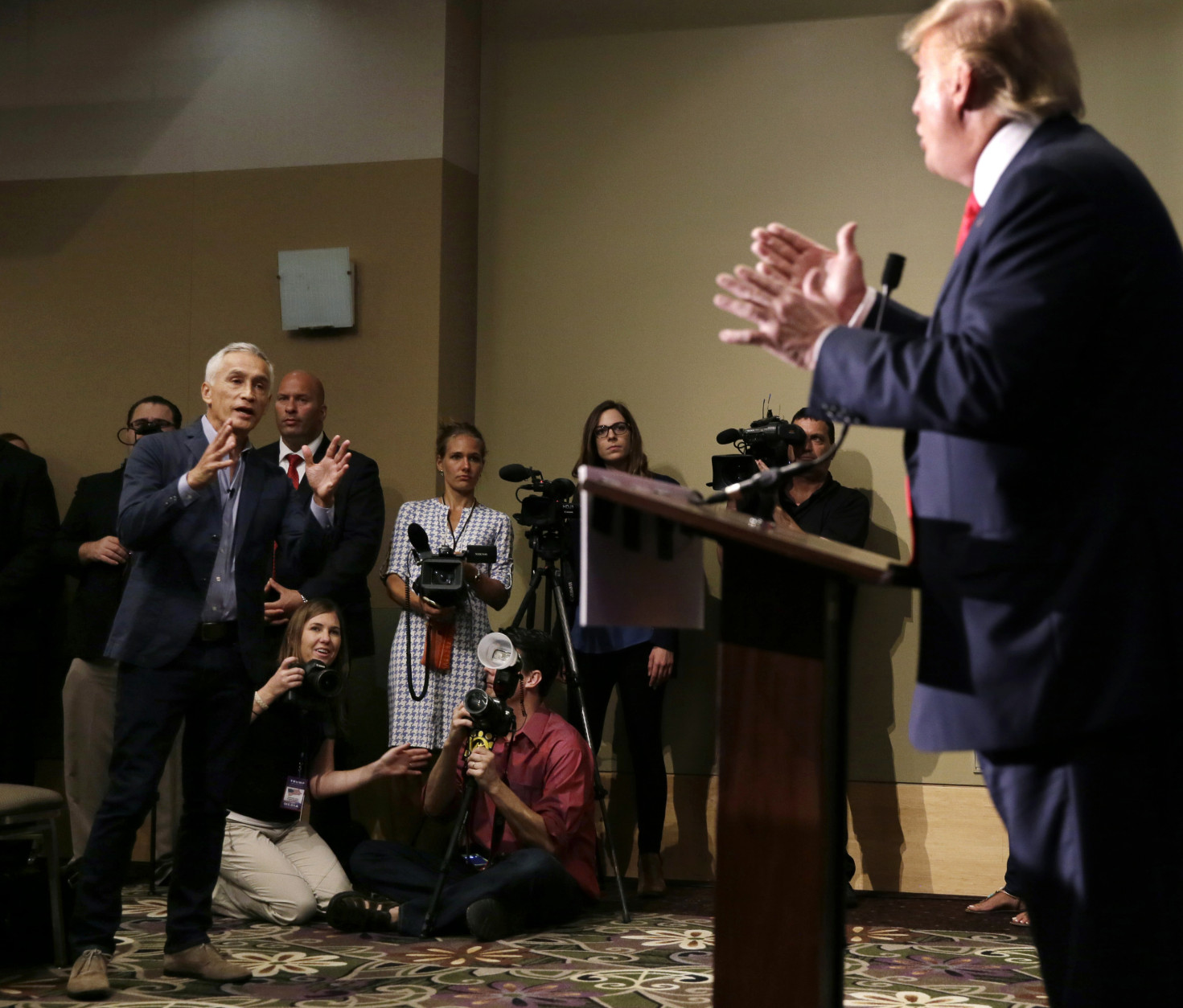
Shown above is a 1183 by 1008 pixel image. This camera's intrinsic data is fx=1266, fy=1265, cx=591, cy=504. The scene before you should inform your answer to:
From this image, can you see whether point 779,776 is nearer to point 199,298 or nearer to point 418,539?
point 418,539

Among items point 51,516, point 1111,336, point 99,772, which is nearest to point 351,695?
point 99,772

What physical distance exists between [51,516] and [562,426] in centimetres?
206

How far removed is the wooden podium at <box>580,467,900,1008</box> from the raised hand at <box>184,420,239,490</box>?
73.8 inches

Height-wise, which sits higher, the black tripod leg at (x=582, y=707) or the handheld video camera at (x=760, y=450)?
the handheld video camera at (x=760, y=450)

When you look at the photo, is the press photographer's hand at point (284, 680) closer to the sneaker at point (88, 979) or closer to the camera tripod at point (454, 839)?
the camera tripod at point (454, 839)

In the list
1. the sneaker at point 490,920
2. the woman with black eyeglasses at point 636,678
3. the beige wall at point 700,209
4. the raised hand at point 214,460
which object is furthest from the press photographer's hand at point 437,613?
the raised hand at point 214,460

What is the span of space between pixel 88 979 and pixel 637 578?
215cm

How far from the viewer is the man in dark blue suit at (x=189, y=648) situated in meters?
3.06

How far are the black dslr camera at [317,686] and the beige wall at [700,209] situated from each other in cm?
152

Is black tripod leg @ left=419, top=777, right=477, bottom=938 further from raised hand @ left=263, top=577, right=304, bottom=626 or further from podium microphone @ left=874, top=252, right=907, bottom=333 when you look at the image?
podium microphone @ left=874, top=252, right=907, bottom=333

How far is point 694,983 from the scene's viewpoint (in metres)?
3.14

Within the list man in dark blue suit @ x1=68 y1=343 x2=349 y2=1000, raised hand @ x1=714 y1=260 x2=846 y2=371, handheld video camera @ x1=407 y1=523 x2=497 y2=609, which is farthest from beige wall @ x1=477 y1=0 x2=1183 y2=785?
raised hand @ x1=714 y1=260 x2=846 y2=371

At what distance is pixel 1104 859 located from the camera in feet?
4.09

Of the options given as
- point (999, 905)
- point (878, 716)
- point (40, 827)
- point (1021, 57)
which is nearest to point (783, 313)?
point (1021, 57)
